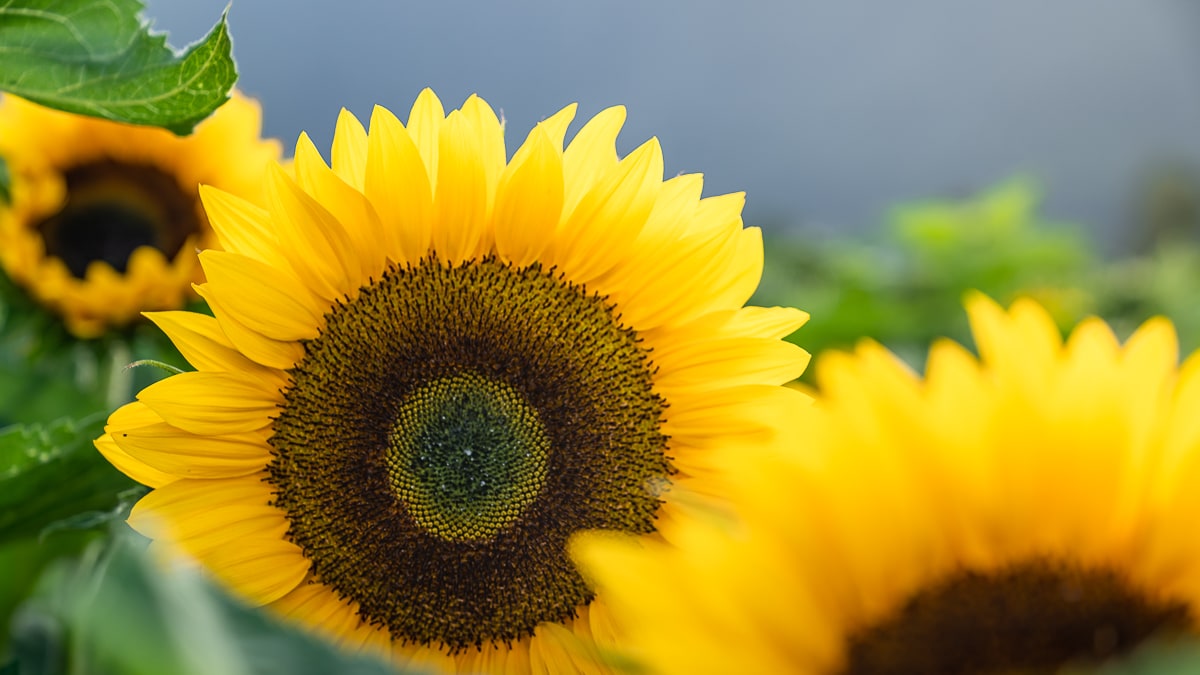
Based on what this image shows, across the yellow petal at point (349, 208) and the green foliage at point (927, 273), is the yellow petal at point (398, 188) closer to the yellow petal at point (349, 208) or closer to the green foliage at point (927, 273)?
the yellow petal at point (349, 208)

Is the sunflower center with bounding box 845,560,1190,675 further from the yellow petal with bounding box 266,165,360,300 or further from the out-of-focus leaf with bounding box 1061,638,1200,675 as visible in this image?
the yellow petal with bounding box 266,165,360,300

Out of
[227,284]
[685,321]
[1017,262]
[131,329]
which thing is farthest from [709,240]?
[1017,262]

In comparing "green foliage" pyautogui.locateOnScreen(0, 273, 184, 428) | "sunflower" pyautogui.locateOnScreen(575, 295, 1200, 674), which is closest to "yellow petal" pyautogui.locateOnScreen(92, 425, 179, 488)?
"sunflower" pyautogui.locateOnScreen(575, 295, 1200, 674)

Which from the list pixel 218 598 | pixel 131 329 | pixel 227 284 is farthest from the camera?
pixel 131 329

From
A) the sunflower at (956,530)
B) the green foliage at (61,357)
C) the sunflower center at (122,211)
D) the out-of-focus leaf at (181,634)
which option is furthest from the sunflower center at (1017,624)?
the sunflower center at (122,211)

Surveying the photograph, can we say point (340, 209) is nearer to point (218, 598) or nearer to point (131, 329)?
point (218, 598)

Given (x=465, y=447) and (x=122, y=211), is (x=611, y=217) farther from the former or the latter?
(x=122, y=211)

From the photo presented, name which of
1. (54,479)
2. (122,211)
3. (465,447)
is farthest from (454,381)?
(122,211)
